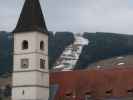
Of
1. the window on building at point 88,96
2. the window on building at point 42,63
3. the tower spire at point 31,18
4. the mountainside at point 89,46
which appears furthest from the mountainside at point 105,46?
the window on building at point 42,63

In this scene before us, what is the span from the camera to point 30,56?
8138cm

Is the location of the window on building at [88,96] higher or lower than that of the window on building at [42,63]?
lower

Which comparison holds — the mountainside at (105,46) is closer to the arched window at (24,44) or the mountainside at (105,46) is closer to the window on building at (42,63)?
the window on building at (42,63)

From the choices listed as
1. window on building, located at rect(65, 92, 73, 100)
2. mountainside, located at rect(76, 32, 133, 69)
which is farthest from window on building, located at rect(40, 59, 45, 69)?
mountainside, located at rect(76, 32, 133, 69)

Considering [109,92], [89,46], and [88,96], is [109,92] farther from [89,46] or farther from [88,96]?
[89,46]

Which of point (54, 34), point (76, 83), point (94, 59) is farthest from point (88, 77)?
point (54, 34)

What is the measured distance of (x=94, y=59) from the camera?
12469 centimetres

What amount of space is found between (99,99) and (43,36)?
35.1 feet

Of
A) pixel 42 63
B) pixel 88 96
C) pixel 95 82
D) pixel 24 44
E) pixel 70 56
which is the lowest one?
pixel 88 96

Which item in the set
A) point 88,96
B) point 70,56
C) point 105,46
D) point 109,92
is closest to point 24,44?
point 88,96

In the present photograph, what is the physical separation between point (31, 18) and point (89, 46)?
4790 centimetres

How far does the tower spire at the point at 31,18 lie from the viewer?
82312 mm

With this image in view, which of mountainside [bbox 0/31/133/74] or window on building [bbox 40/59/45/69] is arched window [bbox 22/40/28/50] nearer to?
window on building [bbox 40/59/45/69]

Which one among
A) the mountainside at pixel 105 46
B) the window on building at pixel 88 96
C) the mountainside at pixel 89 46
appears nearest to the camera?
the window on building at pixel 88 96
